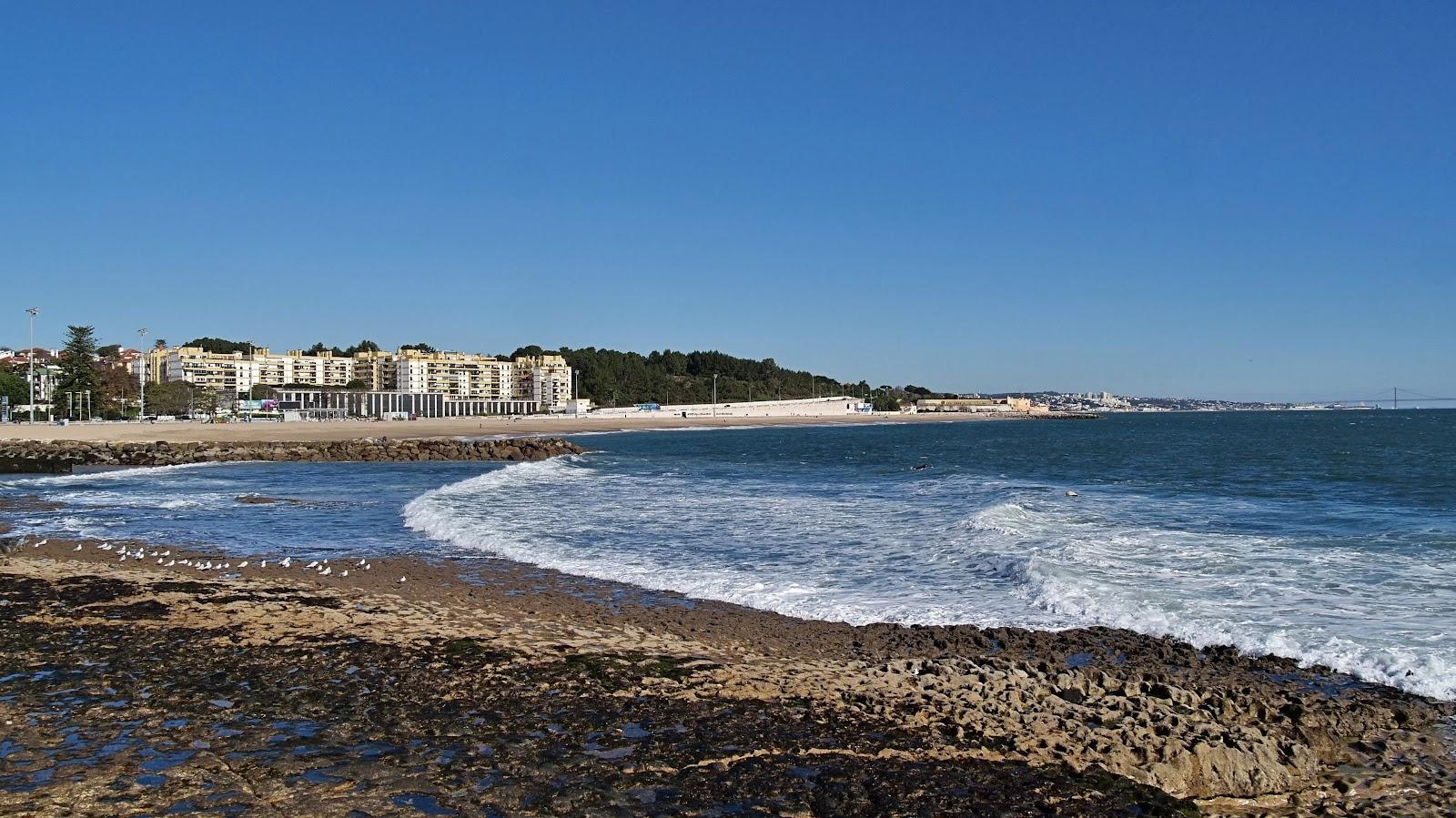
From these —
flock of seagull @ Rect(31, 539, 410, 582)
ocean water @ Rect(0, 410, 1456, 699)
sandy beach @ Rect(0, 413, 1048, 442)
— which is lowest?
ocean water @ Rect(0, 410, 1456, 699)

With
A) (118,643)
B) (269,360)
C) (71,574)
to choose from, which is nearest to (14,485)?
(71,574)

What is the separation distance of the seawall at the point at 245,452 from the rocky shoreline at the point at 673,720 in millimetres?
37224

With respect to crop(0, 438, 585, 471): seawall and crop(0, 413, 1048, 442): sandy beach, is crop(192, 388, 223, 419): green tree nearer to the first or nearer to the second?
crop(0, 413, 1048, 442): sandy beach

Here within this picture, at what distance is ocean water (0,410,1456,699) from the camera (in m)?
10.4

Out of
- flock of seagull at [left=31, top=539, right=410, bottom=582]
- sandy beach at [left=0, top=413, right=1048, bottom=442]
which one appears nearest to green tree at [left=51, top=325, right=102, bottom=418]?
sandy beach at [left=0, top=413, right=1048, bottom=442]

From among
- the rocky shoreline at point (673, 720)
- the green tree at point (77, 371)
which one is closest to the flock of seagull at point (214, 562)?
the rocky shoreline at point (673, 720)

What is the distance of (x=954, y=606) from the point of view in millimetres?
10930

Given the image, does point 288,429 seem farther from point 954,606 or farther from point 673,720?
point 673,720

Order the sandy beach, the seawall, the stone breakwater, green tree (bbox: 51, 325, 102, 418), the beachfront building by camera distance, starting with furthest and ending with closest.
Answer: the beachfront building
green tree (bbox: 51, 325, 102, 418)
the sandy beach
the stone breakwater
the seawall

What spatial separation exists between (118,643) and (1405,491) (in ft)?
97.5

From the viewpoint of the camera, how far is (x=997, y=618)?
1026cm

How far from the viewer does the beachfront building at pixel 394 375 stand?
550 feet

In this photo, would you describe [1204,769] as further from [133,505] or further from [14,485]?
[14,485]

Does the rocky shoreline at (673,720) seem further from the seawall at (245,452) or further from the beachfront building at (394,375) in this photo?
the beachfront building at (394,375)
